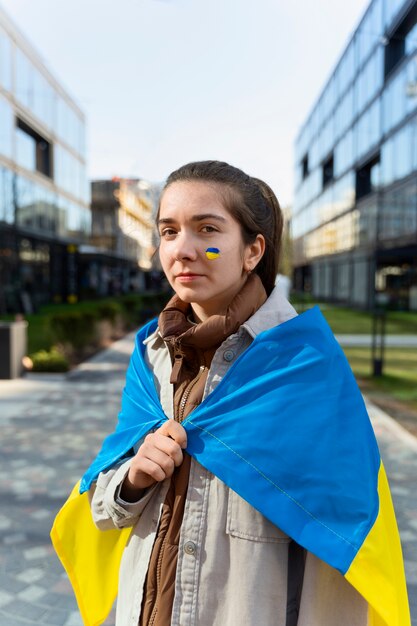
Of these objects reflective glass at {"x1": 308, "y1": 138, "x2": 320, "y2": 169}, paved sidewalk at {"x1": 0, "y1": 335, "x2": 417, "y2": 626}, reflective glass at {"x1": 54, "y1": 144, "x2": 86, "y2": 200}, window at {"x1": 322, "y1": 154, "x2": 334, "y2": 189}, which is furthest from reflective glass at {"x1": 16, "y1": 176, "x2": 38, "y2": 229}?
reflective glass at {"x1": 308, "y1": 138, "x2": 320, "y2": 169}

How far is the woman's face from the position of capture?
1.45 m

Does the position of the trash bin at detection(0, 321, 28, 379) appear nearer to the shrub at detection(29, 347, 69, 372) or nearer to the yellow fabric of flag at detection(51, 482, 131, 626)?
the shrub at detection(29, 347, 69, 372)

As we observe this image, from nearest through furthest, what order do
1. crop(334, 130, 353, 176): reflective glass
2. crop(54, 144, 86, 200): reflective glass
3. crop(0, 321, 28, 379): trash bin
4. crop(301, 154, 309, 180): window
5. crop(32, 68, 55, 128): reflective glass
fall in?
crop(0, 321, 28, 379): trash bin, crop(32, 68, 55, 128): reflective glass, crop(54, 144, 86, 200): reflective glass, crop(334, 130, 353, 176): reflective glass, crop(301, 154, 309, 180): window

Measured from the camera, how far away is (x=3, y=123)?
87.5 feet

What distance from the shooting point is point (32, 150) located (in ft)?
106

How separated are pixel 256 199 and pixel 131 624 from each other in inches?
49.1

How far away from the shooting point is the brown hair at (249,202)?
1.47 meters

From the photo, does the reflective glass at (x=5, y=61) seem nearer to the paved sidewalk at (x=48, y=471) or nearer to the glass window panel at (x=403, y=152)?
the glass window panel at (x=403, y=152)

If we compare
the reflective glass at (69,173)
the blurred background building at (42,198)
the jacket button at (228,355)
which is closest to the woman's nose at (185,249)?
the jacket button at (228,355)

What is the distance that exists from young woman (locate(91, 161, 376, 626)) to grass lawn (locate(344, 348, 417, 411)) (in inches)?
297

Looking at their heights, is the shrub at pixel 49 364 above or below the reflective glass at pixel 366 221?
below

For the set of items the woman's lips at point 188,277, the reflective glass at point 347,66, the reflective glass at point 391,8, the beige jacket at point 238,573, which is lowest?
the beige jacket at point 238,573

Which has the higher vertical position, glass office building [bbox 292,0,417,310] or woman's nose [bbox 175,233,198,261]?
glass office building [bbox 292,0,417,310]

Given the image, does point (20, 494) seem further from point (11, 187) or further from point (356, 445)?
point (11, 187)
